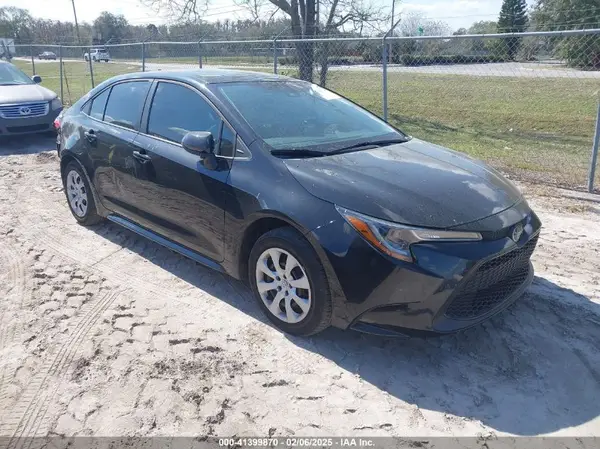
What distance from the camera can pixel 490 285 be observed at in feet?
10.2

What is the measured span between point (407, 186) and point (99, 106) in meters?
3.34

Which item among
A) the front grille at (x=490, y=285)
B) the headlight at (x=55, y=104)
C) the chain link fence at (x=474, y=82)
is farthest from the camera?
the headlight at (x=55, y=104)

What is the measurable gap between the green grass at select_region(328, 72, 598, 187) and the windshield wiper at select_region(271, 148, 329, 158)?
478 cm

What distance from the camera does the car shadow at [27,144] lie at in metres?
9.62

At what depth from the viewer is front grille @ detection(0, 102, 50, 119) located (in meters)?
9.45

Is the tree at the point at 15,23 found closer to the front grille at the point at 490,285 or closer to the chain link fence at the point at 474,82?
the chain link fence at the point at 474,82

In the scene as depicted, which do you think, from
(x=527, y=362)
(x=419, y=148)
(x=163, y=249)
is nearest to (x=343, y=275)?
(x=527, y=362)

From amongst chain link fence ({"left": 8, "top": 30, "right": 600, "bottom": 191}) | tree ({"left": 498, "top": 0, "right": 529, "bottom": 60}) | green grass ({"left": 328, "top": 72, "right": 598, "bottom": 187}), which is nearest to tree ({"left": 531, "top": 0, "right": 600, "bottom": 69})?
tree ({"left": 498, "top": 0, "right": 529, "bottom": 60})

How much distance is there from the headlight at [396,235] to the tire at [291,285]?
35 centimetres

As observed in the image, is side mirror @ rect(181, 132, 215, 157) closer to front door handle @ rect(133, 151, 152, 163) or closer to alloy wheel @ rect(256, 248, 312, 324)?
front door handle @ rect(133, 151, 152, 163)

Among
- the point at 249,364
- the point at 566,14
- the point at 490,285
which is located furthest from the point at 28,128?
the point at 566,14

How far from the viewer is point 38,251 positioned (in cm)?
488

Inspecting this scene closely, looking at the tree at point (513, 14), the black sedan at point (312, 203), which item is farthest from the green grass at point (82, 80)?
the tree at point (513, 14)

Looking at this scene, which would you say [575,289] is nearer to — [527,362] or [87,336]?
[527,362]
